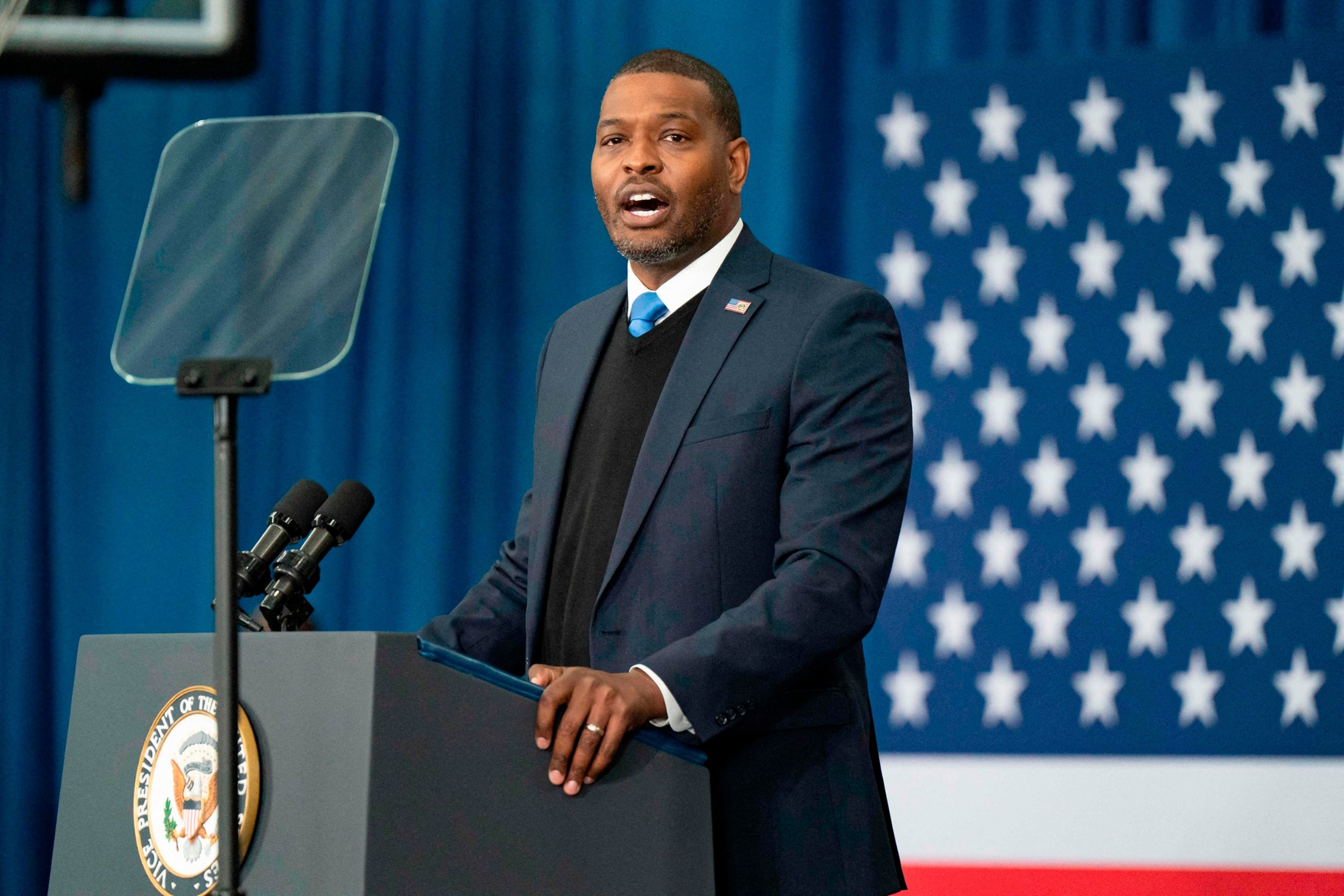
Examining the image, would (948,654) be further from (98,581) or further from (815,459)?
(98,581)

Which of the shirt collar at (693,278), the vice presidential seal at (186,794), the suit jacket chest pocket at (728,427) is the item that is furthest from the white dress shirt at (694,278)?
the vice presidential seal at (186,794)

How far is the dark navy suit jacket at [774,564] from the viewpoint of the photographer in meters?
1.25

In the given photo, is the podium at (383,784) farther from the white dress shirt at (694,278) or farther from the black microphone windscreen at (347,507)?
the white dress shirt at (694,278)

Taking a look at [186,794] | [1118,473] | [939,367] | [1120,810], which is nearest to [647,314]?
[186,794]

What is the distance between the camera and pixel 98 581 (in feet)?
11.6

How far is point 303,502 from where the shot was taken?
4.32 ft

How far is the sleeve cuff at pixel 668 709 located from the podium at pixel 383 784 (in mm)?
35

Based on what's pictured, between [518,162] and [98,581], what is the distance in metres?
1.65

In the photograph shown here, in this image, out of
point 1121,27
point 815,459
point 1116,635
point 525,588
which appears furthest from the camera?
point 1121,27

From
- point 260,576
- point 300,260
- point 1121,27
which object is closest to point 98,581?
point 300,260

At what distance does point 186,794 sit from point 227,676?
180mm

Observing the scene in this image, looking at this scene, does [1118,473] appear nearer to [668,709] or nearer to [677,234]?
[677,234]

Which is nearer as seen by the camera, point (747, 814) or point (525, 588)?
point (747, 814)

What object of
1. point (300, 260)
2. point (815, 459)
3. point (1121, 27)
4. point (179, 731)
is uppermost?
point (1121, 27)
